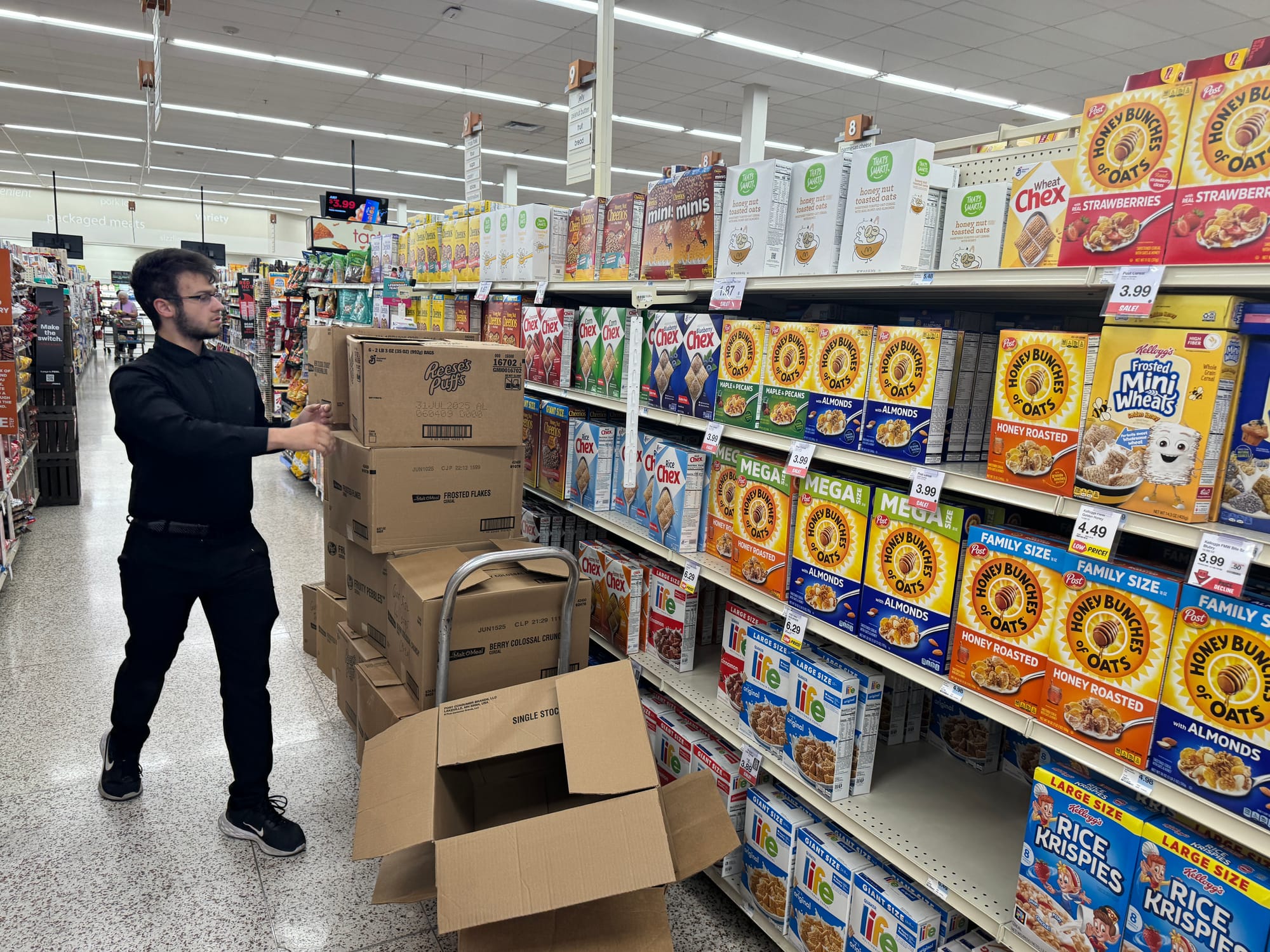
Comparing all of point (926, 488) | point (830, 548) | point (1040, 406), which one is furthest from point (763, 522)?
point (1040, 406)

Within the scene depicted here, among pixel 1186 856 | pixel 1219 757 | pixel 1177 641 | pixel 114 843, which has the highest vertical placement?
pixel 1177 641

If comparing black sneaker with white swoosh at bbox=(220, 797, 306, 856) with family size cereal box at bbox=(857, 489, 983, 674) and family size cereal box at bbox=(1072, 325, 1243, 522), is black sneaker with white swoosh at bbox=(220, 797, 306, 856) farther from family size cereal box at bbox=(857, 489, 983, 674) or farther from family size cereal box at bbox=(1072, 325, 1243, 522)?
family size cereal box at bbox=(1072, 325, 1243, 522)

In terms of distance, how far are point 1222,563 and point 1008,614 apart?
442 millimetres

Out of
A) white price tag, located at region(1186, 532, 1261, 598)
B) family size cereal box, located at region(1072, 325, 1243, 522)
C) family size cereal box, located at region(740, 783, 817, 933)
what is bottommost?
family size cereal box, located at region(740, 783, 817, 933)

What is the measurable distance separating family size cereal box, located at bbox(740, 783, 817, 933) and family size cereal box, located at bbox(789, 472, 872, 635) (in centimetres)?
56

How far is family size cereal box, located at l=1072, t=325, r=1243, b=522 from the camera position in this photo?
1.28 m

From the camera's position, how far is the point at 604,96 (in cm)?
349

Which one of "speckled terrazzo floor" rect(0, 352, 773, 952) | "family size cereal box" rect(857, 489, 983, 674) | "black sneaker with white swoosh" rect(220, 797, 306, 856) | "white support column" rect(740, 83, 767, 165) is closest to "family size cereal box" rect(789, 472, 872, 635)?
"family size cereal box" rect(857, 489, 983, 674)

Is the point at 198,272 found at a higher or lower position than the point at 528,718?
higher

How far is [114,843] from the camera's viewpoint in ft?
8.52

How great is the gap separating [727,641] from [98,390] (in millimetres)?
15402

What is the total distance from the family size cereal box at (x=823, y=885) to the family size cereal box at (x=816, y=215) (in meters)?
1.45

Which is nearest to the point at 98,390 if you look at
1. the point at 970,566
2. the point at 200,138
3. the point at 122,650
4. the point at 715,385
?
the point at 200,138

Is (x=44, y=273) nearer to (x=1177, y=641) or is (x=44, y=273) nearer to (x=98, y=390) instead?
(x=98, y=390)
